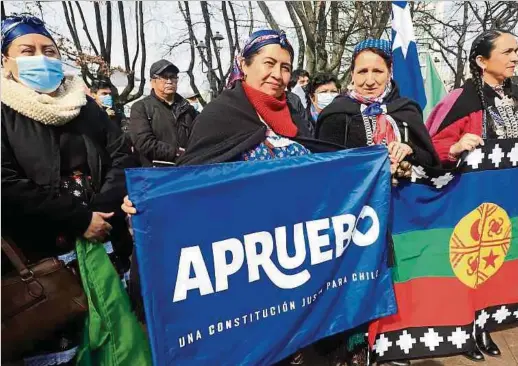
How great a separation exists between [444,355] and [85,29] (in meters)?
13.2

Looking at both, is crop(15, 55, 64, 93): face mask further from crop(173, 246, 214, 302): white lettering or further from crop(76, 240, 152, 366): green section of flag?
crop(173, 246, 214, 302): white lettering

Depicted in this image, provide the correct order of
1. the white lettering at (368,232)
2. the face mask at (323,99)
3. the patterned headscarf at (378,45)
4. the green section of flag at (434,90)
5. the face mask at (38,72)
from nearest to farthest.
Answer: the face mask at (38,72), the white lettering at (368,232), the patterned headscarf at (378,45), the face mask at (323,99), the green section of flag at (434,90)

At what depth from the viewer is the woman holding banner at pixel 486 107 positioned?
2938 millimetres

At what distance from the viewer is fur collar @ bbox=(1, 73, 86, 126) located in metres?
2.01

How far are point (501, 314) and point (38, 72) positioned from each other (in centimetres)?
295

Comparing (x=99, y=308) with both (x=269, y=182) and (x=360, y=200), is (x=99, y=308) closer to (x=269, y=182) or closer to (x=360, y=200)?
(x=269, y=182)

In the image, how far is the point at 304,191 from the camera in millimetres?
2219

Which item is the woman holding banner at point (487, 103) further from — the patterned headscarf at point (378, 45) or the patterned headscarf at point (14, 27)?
the patterned headscarf at point (14, 27)

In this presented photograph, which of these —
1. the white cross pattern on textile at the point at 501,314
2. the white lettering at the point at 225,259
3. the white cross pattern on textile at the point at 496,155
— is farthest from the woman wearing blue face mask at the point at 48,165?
the white cross pattern on textile at the point at 501,314

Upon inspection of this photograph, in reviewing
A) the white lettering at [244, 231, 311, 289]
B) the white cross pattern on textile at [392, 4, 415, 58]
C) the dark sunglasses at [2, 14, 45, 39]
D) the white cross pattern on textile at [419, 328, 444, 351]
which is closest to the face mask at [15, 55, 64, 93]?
the dark sunglasses at [2, 14, 45, 39]

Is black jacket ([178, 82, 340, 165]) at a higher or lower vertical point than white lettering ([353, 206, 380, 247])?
higher

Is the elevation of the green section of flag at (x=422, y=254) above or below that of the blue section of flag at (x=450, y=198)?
below

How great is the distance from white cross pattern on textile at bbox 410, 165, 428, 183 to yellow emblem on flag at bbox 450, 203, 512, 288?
16.4 inches

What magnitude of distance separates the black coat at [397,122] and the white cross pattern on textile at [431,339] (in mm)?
968
